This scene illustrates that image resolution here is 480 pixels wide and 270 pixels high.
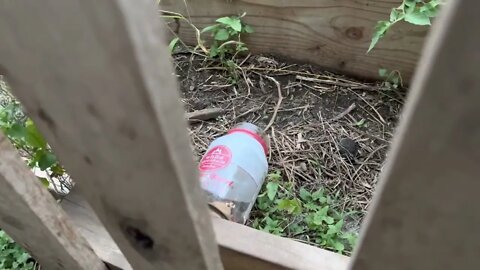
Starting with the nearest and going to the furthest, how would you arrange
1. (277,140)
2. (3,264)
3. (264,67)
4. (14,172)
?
(14,172), (3,264), (277,140), (264,67)

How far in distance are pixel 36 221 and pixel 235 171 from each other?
0.43 metres

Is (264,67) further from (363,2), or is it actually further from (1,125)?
(1,125)

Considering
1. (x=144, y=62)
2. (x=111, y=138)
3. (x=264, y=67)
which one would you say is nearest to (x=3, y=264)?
(x=264, y=67)

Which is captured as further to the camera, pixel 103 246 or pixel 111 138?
pixel 103 246

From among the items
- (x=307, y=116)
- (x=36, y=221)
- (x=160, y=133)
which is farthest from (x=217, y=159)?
(x=160, y=133)

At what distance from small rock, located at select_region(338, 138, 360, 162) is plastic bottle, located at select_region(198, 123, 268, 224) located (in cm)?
19

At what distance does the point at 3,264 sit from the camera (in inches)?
45.1

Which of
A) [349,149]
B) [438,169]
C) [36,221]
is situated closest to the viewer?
[438,169]

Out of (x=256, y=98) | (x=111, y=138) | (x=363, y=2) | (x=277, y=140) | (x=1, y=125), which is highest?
(x=363, y=2)

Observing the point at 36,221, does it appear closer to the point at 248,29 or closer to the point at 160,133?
the point at 160,133

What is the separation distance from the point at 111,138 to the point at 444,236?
0.24 metres

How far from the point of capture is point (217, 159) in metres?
1.09

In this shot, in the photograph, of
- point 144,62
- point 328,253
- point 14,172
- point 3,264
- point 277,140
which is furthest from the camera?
point 277,140

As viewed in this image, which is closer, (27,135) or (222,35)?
(27,135)
